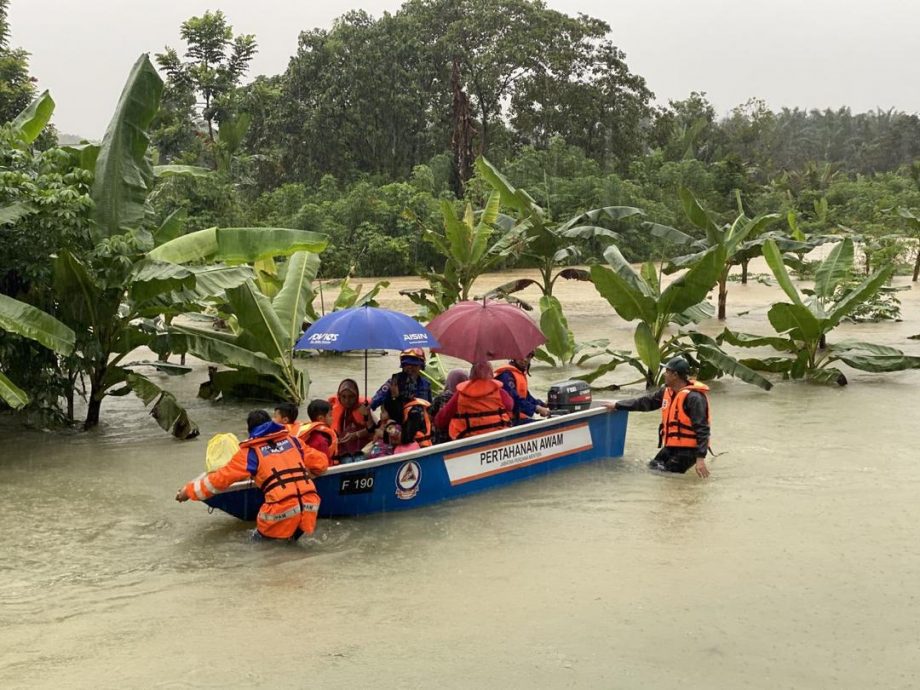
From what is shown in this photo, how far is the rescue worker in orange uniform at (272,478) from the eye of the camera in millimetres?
7480

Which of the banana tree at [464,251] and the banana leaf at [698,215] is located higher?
the banana leaf at [698,215]

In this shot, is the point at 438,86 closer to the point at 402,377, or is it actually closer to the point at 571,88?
the point at 571,88

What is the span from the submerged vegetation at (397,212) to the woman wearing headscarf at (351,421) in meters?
2.20

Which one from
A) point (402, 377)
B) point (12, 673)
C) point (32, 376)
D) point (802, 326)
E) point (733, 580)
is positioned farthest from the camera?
point (802, 326)

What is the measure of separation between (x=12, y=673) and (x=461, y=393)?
457cm

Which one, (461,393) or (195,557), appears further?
(461,393)

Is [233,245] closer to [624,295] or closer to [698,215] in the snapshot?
[624,295]

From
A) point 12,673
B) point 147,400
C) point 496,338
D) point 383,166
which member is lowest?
point 12,673

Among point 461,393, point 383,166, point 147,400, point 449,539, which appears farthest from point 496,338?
point 383,166

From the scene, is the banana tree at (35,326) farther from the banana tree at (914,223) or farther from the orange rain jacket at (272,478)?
the banana tree at (914,223)

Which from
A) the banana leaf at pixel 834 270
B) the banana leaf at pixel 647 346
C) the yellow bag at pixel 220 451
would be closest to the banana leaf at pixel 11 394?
the yellow bag at pixel 220 451

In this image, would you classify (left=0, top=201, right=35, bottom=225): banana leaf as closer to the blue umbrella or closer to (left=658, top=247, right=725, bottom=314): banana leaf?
the blue umbrella

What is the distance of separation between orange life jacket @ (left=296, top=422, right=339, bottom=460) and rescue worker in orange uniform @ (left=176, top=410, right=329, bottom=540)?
52 cm

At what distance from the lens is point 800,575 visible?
23.9 feet
